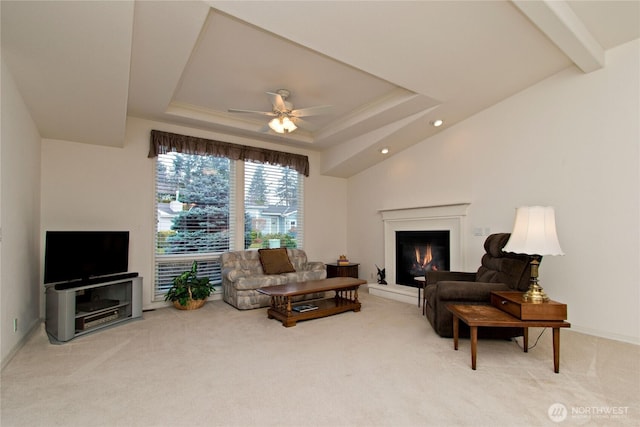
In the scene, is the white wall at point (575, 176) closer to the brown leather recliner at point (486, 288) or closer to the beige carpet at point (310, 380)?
the beige carpet at point (310, 380)

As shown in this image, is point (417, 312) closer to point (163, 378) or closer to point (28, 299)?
point (163, 378)

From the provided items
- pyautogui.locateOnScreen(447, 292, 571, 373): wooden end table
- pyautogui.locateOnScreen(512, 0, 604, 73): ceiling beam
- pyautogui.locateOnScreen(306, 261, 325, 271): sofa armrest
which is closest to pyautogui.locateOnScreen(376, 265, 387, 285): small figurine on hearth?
pyautogui.locateOnScreen(306, 261, 325, 271): sofa armrest

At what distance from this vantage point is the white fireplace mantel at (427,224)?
15.9 ft

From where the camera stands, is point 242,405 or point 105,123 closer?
point 242,405

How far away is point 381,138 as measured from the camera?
519cm

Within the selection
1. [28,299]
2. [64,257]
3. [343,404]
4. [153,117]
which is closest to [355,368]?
[343,404]

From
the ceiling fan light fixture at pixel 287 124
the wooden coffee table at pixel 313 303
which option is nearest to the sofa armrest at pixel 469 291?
the wooden coffee table at pixel 313 303

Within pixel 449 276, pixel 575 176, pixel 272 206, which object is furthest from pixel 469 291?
pixel 272 206

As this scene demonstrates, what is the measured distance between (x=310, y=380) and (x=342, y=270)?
3696mm

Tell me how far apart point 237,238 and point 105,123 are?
2.51 m

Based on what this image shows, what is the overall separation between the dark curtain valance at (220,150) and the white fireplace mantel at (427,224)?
188 centimetres

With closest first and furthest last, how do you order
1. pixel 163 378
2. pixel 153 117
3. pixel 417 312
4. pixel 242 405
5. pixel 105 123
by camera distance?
pixel 242 405, pixel 163 378, pixel 105 123, pixel 417 312, pixel 153 117
